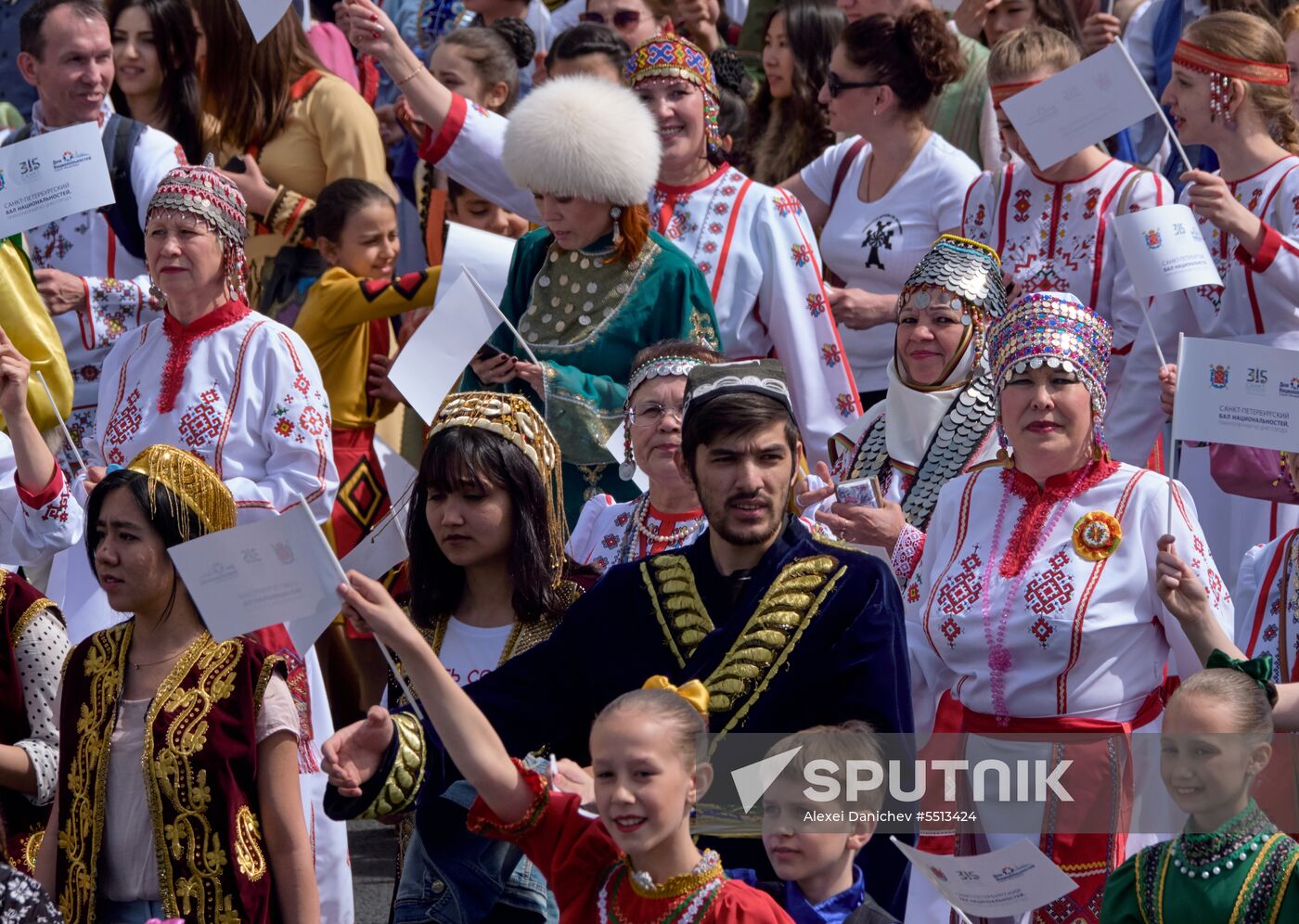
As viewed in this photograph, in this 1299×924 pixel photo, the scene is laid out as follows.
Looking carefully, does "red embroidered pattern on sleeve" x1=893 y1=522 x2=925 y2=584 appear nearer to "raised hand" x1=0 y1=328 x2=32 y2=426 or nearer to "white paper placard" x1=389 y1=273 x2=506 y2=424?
"white paper placard" x1=389 y1=273 x2=506 y2=424

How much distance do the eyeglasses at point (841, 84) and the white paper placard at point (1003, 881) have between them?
388 centimetres

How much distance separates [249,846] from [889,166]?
379 cm

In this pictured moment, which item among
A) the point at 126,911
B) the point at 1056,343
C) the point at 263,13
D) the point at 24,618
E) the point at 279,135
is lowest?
the point at 126,911

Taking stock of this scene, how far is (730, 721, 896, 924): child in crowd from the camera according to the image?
4.10m

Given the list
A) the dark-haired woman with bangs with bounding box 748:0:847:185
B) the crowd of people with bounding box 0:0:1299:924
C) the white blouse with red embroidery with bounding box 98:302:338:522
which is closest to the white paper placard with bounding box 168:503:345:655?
the crowd of people with bounding box 0:0:1299:924

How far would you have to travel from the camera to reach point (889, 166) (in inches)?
308

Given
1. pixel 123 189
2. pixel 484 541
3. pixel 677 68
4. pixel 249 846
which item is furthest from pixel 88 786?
pixel 677 68

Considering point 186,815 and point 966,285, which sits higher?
point 966,285

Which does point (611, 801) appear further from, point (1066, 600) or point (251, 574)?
point (1066, 600)

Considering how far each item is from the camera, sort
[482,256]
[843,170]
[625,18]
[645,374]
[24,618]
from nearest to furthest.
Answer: [24,618] < [645,374] < [482,256] < [843,170] < [625,18]

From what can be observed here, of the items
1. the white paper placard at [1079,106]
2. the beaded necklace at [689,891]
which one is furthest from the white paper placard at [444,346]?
the beaded necklace at [689,891]

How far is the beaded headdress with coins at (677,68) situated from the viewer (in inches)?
294

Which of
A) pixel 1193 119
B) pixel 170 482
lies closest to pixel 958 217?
pixel 1193 119

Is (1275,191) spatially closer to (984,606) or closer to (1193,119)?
(1193,119)
